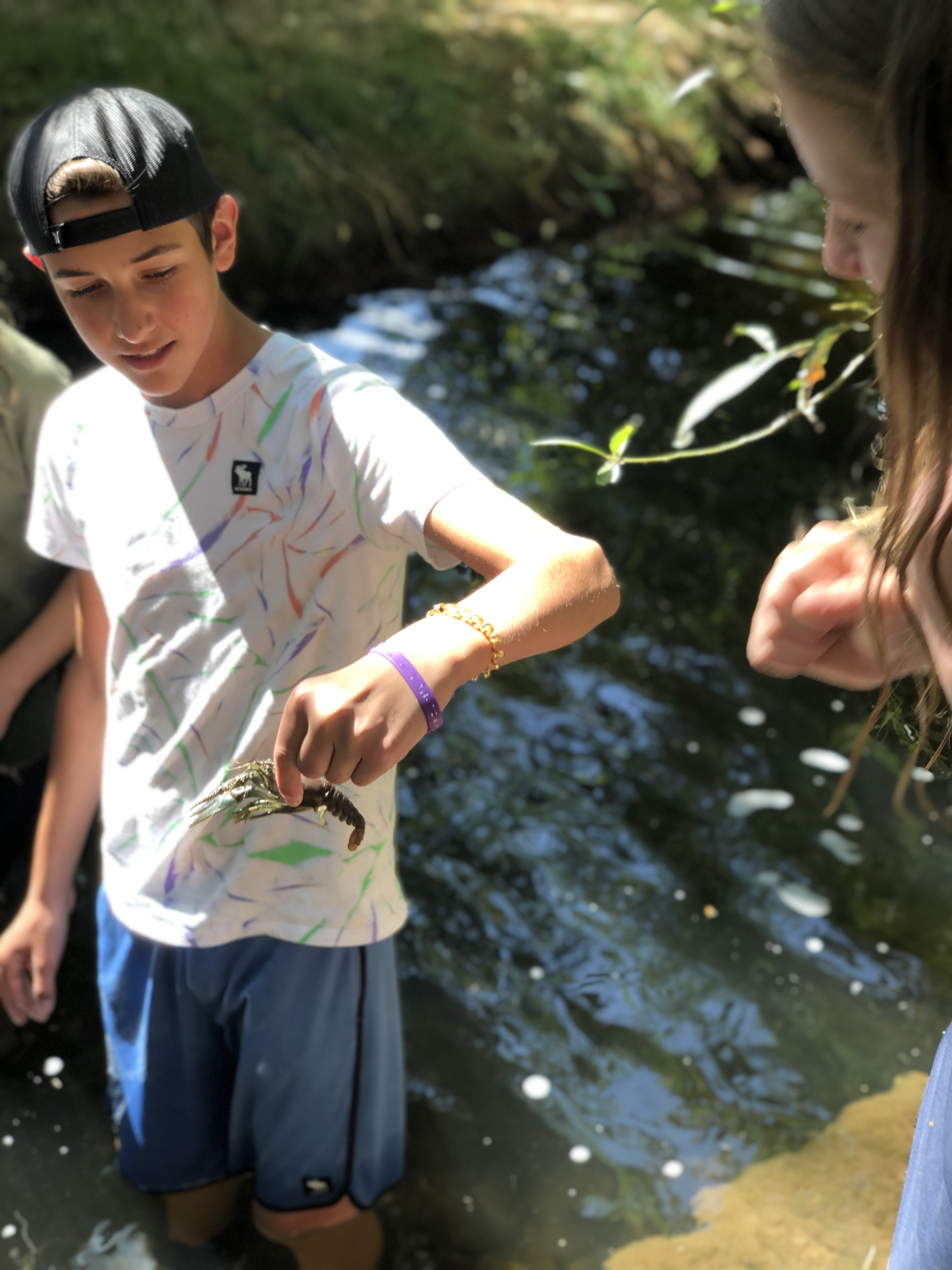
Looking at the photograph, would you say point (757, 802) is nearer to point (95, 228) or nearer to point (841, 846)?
point (841, 846)

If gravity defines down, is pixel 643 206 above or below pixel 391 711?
below

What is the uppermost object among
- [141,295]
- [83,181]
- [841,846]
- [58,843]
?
[83,181]

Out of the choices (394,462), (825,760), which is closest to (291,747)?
(394,462)

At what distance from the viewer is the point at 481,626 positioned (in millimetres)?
1054

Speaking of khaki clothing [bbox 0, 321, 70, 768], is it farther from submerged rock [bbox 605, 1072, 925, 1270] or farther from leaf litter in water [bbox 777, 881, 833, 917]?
leaf litter in water [bbox 777, 881, 833, 917]

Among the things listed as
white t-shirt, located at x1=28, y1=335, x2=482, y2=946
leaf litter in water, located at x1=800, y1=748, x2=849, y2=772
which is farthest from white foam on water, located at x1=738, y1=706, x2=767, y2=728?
white t-shirt, located at x1=28, y1=335, x2=482, y2=946

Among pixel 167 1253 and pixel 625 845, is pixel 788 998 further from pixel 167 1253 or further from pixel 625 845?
pixel 167 1253

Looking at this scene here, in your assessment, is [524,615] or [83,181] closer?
[524,615]

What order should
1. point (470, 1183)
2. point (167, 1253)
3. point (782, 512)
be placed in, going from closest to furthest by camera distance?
1. point (167, 1253)
2. point (470, 1183)
3. point (782, 512)

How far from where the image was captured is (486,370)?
17.3 ft

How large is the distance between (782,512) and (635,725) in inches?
55.3

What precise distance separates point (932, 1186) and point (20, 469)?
1.68 m

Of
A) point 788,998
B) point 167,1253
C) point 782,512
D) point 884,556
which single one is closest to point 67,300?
point 884,556

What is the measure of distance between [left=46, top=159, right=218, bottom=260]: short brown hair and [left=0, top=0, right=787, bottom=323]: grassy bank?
427 cm
